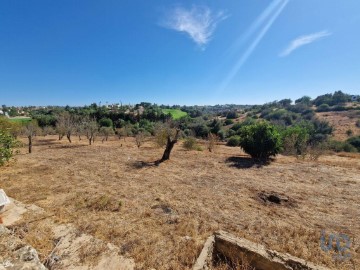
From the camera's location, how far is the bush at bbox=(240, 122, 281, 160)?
14508mm

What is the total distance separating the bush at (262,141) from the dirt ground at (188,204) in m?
1.97

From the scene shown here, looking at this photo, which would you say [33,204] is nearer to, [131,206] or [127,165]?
[131,206]

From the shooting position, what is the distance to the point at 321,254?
15.2ft

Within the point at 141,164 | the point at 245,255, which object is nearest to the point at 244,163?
the point at 141,164

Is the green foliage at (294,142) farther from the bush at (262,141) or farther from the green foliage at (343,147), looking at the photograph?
the green foliage at (343,147)

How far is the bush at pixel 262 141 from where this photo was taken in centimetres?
1451

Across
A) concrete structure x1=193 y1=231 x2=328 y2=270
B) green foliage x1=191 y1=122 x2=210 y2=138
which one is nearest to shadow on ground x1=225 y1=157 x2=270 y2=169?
concrete structure x1=193 y1=231 x2=328 y2=270

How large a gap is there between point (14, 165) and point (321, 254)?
1498 centimetres

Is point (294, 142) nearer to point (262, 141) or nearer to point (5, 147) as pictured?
point (262, 141)

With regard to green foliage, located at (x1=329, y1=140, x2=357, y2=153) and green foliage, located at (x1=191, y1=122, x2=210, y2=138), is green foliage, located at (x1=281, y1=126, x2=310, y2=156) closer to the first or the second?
green foliage, located at (x1=329, y1=140, x2=357, y2=153)

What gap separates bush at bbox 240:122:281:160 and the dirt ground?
1.97 m

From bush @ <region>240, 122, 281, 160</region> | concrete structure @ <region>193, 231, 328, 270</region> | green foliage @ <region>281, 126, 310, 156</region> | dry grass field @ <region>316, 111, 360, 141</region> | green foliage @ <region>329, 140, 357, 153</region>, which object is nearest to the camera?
concrete structure @ <region>193, 231, 328, 270</region>

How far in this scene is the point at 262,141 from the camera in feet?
47.5

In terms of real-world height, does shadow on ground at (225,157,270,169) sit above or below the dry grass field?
below
